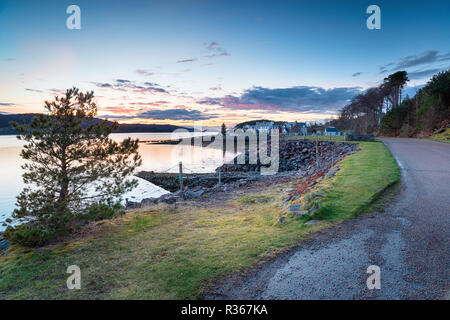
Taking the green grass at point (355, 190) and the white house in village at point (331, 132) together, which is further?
the white house in village at point (331, 132)

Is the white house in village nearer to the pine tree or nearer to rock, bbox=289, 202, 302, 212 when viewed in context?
rock, bbox=289, 202, 302, 212

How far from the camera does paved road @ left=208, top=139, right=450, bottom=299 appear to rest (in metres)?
3.38

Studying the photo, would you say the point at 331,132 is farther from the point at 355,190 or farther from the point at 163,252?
the point at 163,252

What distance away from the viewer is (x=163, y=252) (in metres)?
5.16

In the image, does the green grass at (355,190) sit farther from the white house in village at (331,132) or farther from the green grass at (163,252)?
the white house in village at (331,132)

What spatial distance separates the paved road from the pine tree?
531 centimetres

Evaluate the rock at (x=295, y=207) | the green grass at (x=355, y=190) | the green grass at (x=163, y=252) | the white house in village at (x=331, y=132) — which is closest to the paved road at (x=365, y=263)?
the green grass at (x=163, y=252)

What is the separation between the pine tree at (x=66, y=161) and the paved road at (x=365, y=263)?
209 inches

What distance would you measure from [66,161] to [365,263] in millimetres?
7713

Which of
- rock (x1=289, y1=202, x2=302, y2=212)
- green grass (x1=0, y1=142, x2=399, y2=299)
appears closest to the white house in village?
green grass (x1=0, y1=142, x2=399, y2=299)

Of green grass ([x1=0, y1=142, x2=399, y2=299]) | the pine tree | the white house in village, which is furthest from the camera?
the white house in village

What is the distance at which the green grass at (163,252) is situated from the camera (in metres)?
3.98

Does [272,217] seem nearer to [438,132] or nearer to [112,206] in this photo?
[112,206]
